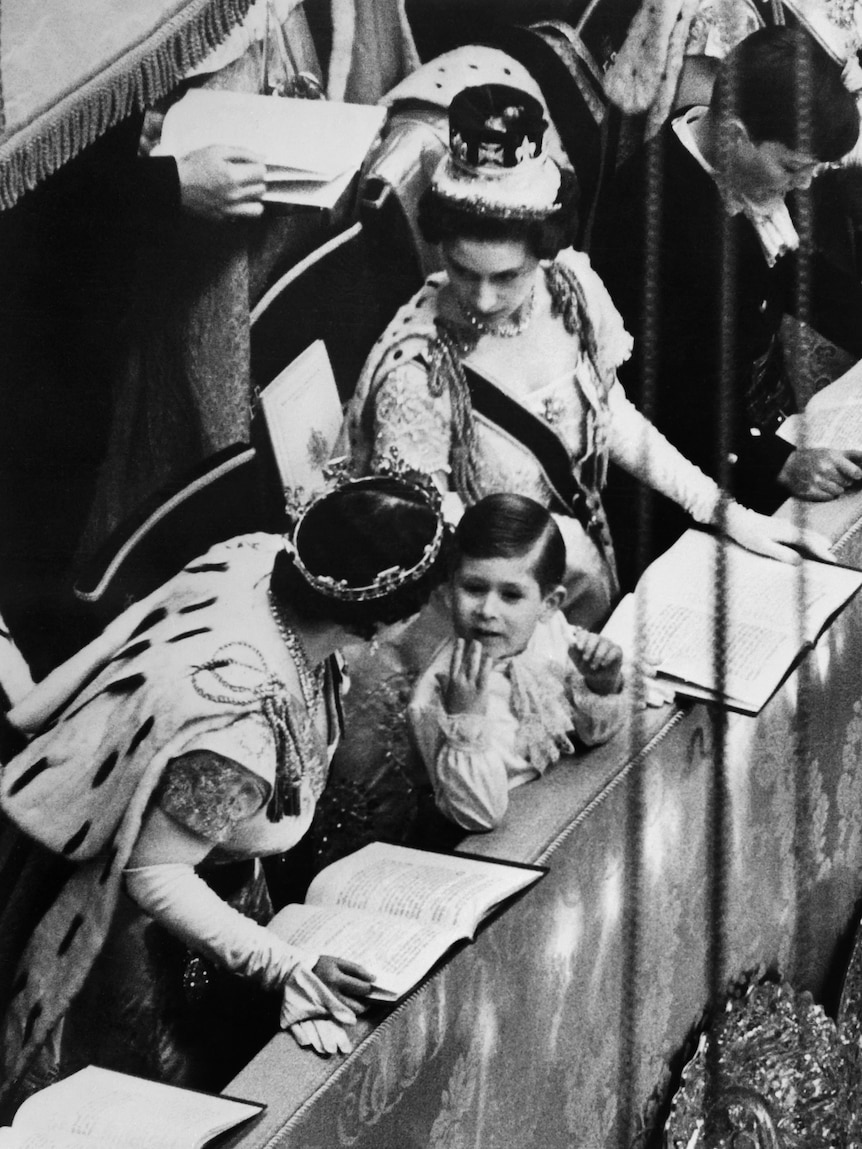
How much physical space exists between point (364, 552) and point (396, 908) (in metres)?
0.67

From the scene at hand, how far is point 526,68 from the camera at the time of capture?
3.58 m

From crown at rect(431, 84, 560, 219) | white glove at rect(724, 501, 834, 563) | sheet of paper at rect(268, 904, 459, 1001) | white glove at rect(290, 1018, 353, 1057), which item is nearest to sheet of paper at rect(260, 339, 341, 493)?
crown at rect(431, 84, 560, 219)

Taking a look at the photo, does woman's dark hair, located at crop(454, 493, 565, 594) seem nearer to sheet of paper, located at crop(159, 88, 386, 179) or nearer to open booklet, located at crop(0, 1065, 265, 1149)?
sheet of paper, located at crop(159, 88, 386, 179)

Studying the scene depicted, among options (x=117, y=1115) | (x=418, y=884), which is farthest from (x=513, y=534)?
(x=117, y=1115)

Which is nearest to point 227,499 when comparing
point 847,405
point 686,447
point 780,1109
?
point 686,447

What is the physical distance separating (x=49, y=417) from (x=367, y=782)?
928 millimetres

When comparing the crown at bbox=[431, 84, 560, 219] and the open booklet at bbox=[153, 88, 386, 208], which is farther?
the crown at bbox=[431, 84, 560, 219]

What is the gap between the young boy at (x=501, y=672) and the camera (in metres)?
3.57

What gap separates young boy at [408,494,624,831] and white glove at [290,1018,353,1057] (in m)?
0.52

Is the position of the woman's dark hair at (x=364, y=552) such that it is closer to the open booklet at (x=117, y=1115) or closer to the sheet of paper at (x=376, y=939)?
the sheet of paper at (x=376, y=939)

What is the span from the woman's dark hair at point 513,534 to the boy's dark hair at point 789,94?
1009 millimetres

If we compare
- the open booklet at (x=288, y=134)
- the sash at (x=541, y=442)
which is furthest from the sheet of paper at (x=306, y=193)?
the sash at (x=541, y=442)

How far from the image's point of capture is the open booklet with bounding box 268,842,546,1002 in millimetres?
3320

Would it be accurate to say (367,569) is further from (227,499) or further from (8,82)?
(8,82)
